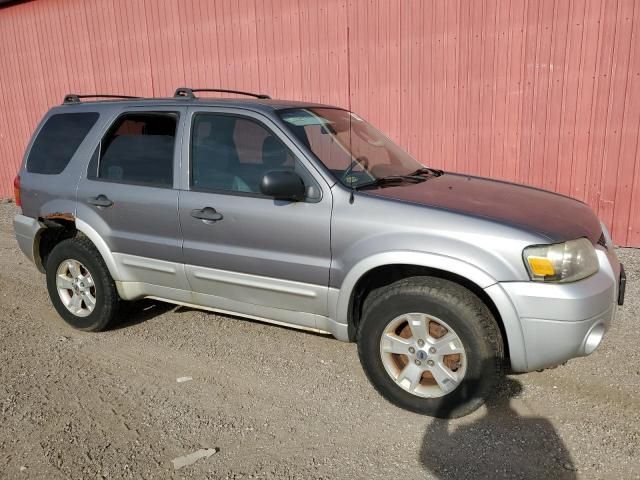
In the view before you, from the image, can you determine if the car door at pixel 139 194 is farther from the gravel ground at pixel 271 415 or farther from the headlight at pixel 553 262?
the headlight at pixel 553 262

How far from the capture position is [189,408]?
10.8 feet

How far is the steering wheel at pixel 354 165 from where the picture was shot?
3.47 meters

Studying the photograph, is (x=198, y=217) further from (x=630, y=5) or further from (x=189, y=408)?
(x=630, y=5)

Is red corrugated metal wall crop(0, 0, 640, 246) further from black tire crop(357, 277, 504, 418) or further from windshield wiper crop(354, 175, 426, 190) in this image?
black tire crop(357, 277, 504, 418)

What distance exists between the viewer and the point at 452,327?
2992 mm

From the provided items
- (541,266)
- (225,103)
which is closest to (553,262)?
(541,266)

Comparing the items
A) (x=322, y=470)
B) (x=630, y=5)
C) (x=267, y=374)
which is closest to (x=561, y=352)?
(x=322, y=470)

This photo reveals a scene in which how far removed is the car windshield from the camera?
3.53m

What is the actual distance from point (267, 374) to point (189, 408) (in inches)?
24.1

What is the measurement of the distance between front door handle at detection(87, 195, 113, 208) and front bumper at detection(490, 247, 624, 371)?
9.52 feet

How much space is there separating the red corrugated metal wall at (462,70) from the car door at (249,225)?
3.83 m

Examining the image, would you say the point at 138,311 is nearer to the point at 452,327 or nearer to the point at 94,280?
the point at 94,280

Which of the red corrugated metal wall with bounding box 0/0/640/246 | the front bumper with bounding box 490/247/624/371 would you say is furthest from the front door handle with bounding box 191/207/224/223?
the red corrugated metal wall with bounding box 0/0/640/246

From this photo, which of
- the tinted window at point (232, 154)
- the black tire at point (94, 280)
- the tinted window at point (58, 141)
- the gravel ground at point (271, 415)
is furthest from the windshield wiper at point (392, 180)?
the tinted window at point (58, 141)
